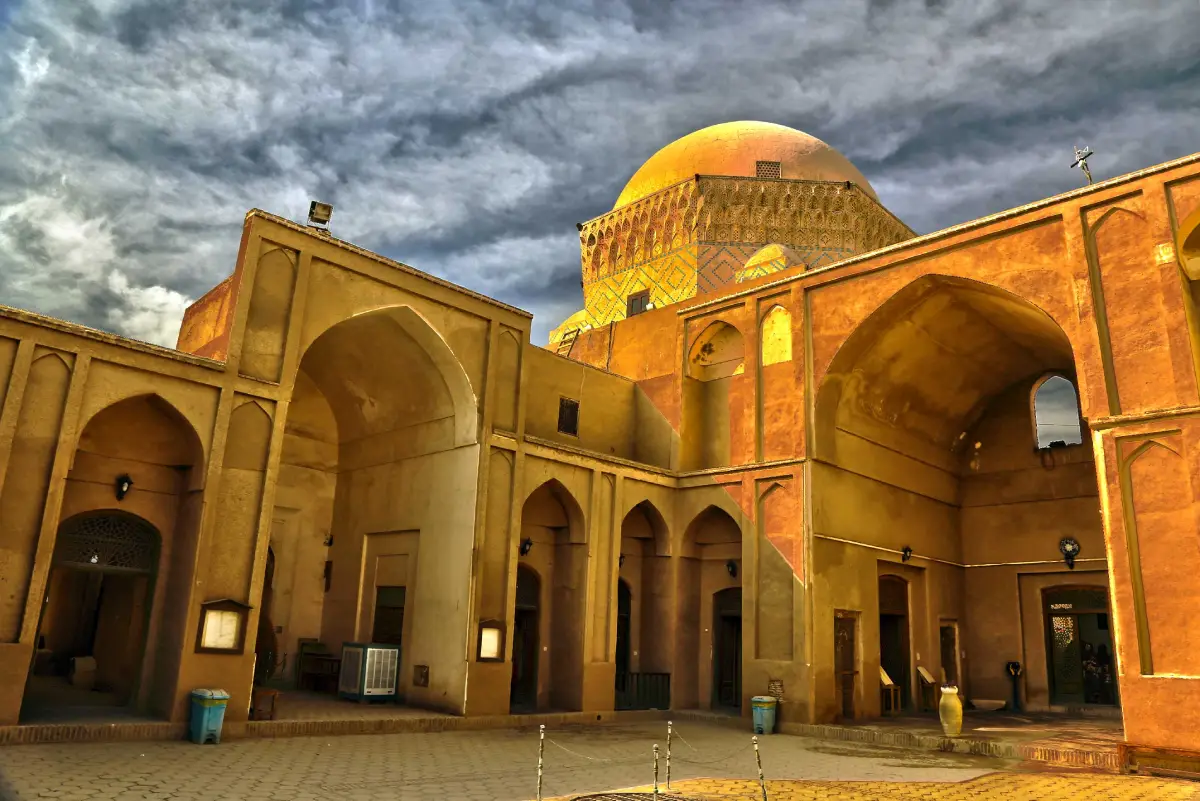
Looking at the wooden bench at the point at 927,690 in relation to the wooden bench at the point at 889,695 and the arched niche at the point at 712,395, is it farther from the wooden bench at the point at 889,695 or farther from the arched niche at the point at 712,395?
the arched niche at the point at 712,395

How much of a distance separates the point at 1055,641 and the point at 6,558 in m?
17.5

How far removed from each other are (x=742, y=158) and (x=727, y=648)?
12.4 metres

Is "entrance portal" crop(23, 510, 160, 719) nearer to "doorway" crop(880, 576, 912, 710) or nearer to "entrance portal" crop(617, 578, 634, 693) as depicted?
"entrance portal" crop(617, 578, 634, 693)

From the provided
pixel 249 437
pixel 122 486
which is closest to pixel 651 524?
pixel 249 437

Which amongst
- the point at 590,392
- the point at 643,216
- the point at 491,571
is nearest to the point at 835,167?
the point at 643,216

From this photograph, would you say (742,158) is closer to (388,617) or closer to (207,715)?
(388,617)

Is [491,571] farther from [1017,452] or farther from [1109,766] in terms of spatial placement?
[1017,452]

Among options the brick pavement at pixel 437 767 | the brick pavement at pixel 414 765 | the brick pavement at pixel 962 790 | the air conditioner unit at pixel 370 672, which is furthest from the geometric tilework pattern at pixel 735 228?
the brick pavement at pixel 962 790

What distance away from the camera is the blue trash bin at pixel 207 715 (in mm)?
9898

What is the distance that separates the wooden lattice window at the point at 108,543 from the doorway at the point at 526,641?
5.81 m

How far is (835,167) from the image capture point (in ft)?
73.9

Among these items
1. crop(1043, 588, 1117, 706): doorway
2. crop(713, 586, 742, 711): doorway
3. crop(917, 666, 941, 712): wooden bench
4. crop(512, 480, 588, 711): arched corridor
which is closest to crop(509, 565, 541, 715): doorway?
crop(512, 480, 588, 711): arched corridor

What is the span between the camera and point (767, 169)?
21953mm

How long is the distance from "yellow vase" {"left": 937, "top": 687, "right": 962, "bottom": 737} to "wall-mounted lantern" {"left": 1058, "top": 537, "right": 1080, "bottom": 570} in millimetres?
5849
